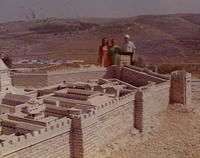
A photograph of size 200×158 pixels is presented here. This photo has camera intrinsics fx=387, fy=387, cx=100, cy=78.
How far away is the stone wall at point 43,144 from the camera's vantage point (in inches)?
525

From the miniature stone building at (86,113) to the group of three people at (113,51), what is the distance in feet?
5.25

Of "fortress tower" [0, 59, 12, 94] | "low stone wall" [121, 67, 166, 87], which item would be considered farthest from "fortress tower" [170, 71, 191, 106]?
"fortress tower" [0, 59, 12, 94]

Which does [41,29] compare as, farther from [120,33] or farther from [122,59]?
[122,59]

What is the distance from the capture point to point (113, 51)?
107 feet

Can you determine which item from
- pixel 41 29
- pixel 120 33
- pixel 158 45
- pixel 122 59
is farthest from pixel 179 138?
pixel 41 29

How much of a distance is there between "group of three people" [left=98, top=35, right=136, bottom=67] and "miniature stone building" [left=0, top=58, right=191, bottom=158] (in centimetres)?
160

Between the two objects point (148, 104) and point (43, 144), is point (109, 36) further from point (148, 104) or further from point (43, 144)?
point (43, 144)

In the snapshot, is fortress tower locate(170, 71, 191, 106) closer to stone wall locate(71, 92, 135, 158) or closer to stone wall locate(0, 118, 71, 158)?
stone wall locate(71, 92, 135, 158)

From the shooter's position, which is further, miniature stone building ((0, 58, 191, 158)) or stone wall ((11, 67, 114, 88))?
stone wall ((11, 67, 114, 88))

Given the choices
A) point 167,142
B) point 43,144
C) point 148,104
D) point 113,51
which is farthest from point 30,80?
point 43,144

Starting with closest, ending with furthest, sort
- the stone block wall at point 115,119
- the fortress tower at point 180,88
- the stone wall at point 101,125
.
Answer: the stone wall at point 101,125, the stone block wall at point 115,119, the fortress tower at point 180,88

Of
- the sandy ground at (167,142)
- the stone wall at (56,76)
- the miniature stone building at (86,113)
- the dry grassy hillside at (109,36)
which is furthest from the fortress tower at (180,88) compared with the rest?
the dry grassy hillside at (109,36)

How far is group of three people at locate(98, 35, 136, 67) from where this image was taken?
3224 centimetres

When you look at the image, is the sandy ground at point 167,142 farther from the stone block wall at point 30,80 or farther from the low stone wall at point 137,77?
the stone block wall at point 30,80
